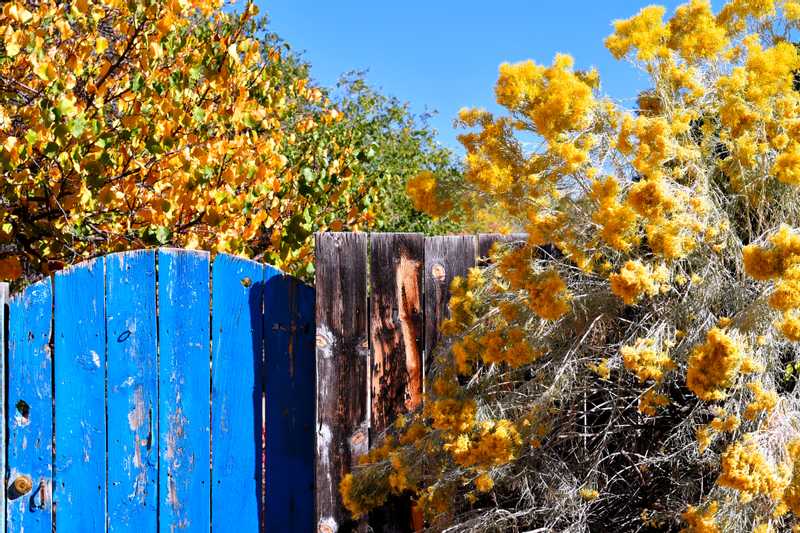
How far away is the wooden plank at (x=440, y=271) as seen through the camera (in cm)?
268

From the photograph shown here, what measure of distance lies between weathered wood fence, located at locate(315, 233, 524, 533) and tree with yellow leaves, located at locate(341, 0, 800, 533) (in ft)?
0.37

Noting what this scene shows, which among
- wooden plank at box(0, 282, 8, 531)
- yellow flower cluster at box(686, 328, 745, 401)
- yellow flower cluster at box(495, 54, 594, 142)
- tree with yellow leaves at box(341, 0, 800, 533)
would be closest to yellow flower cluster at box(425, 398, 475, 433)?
tree with yellow leaves at box(341, 0, 800, 533)

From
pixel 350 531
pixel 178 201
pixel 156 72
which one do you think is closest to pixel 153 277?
pixel 178 201

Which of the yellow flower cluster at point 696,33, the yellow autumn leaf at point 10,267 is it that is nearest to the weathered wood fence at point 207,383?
the yellow autumn leaf at point 10,267

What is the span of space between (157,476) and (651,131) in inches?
71.8

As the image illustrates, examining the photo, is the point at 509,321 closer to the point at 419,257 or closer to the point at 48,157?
the point at 419,257

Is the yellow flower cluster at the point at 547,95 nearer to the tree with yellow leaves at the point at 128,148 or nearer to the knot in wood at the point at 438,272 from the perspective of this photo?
the knot in wood at the point at 438,272

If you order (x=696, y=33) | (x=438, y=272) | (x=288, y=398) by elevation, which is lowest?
(x=288, y=398)

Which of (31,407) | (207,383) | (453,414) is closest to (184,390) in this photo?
(207,383)

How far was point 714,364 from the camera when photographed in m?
1.76

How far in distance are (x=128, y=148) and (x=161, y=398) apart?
147 centimetres

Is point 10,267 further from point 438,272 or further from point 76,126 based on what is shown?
point 438,272

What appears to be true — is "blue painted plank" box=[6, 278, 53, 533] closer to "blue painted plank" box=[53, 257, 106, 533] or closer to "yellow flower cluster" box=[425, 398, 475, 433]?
"blue painted plank" box=[53, 257, 106, 533]

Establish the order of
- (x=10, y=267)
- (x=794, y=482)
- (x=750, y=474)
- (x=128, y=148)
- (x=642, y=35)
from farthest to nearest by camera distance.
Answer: (x=128, y=148) → (x=10, y=267) → (x=642, y=35) → (x=794, y=482) → (x=750, y=474)
